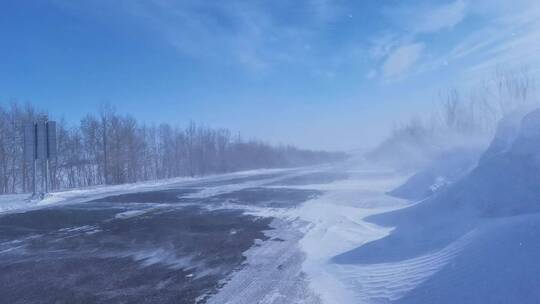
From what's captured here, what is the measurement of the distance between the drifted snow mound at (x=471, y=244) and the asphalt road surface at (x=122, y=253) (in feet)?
8.72

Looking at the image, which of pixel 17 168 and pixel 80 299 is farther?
pixel 17 168

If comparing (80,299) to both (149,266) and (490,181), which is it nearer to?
(149,266)

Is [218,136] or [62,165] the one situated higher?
[218,136]

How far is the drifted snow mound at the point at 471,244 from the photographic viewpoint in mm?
4738

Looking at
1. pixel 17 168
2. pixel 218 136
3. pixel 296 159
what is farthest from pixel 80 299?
pixel 296 159

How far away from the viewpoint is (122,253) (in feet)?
26.0

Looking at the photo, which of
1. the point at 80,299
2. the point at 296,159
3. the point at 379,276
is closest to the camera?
the point at 80,299

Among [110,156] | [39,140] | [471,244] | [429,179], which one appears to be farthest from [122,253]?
[110,156]

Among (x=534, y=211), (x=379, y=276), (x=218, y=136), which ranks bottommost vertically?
(x=379, y=276)

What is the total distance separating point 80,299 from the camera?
17.3 ft

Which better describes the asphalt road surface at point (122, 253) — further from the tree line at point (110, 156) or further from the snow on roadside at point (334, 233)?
the tree line at point (110, 156)

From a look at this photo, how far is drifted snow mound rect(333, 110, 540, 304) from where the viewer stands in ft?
15.5

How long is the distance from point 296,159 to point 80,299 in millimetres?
95407

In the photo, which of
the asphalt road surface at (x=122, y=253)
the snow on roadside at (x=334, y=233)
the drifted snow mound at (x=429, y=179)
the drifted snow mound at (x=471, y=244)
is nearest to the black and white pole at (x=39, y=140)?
the asphalt road surface at (x=122, y=253)
